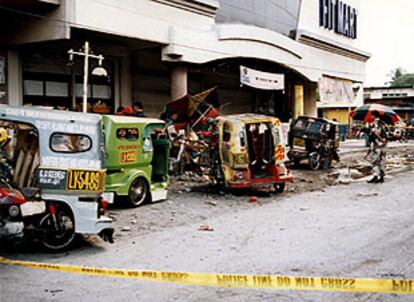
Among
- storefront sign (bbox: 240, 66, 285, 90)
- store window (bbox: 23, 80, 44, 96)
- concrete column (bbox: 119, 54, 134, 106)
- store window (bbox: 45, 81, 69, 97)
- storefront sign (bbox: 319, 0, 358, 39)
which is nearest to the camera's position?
store window (bbox: 23, 80, 44, 96)

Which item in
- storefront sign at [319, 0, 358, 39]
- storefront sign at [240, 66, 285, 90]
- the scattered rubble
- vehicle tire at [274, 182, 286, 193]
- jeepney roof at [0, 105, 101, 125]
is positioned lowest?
the scattered rubble

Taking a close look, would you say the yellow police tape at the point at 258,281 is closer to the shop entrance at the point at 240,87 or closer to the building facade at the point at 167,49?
the building facade at the point at 167,49

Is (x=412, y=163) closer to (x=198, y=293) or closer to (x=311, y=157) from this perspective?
(x=311, y=157)

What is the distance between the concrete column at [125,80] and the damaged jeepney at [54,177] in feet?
38.4

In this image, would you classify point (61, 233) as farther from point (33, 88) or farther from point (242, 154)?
point (33, 88)

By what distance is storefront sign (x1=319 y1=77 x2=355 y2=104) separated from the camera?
29697mm

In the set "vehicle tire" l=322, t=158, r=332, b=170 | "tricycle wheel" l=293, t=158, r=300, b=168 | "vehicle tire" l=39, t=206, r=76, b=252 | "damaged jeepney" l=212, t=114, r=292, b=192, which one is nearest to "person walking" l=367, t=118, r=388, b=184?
"damaged jeepney" l=212, t=114, r=292, b=192

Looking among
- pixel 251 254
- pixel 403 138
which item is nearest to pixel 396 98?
pixel 403 138

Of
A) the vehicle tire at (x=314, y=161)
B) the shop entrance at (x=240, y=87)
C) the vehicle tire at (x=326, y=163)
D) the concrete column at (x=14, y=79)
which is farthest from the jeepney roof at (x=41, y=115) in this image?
the shop entrance at (x=240, y=87)

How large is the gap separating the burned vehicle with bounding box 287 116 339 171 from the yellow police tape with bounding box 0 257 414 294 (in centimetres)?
1268

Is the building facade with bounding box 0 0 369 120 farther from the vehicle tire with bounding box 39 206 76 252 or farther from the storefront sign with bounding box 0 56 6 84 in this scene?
the vehicle tire with bounding box 39 206 76 252

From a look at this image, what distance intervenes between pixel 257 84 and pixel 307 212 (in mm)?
13121

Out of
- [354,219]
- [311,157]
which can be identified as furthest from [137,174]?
[311,157]

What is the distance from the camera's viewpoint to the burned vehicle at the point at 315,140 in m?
17.5
